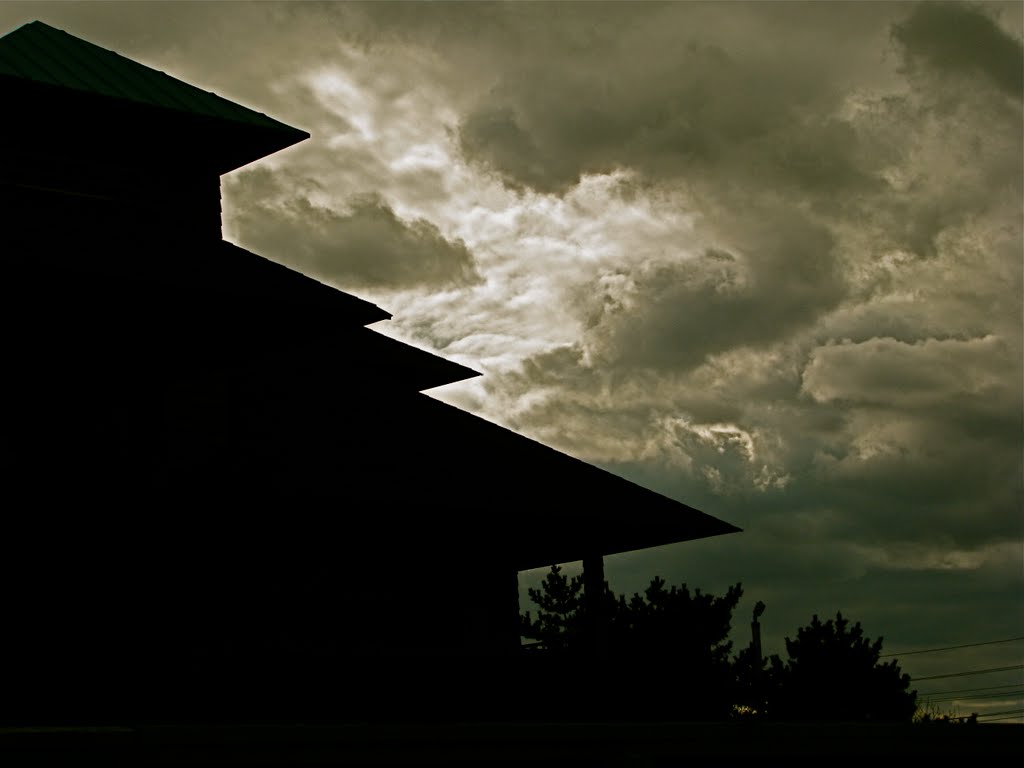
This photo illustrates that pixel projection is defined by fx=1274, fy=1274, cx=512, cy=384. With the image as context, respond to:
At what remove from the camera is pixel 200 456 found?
15.9 meters

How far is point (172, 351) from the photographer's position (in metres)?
16.8

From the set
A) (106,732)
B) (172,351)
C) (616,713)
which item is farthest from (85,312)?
(106,732)

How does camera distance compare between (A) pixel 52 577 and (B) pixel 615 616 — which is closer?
(A) pixel 52 577

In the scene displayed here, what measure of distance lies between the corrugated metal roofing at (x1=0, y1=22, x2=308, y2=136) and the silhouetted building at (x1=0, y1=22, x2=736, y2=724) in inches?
2.2

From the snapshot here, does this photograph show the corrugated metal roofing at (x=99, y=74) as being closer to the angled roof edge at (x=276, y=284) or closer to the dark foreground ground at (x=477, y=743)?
the angled roof edge at (x=276, y=284)

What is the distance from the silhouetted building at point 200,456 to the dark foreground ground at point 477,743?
32.9 ft

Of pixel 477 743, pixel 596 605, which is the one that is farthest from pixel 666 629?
pixel 477 743

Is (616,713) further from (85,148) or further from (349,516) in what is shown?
(85,148)

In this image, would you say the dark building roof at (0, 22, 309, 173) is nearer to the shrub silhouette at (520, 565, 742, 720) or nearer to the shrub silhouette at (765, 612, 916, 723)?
the shrub silhouette at (520, 565, 742, 720)

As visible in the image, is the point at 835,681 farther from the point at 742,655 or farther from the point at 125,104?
the point at 125,104

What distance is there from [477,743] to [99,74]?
16.0 meters

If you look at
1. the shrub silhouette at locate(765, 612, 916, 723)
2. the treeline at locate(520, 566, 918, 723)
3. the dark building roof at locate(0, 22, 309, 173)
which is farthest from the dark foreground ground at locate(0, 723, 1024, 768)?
the shrub silhouette at locate(765, 612, 916, 723)

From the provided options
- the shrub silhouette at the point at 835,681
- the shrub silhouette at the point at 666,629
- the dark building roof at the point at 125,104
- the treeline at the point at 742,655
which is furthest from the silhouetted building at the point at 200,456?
the shrub silhouette at the point at 835,681

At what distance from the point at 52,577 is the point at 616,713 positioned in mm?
8139
